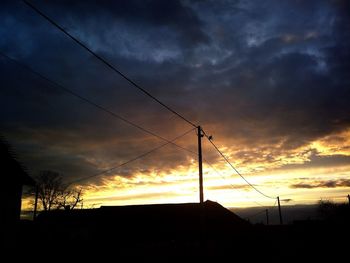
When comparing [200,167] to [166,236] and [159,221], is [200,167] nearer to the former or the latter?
[166,236]

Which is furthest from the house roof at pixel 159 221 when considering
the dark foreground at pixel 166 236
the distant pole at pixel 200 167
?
the distant pole at pixel 200 167

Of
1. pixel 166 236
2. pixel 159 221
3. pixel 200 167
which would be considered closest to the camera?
pixel 200 167

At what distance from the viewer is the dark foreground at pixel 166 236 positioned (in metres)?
23.2

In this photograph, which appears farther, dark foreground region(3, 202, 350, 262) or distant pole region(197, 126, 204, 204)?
dark foreground region(3, 202, 350, 262)

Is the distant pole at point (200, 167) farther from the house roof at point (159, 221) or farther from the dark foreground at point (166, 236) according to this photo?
the house roof at point (159, 221)

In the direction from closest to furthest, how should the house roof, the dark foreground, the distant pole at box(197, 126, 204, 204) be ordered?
the distant pole at box(197, 126, 204, 204)
the dark foreground
the house roof

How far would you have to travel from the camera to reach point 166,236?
120 feet

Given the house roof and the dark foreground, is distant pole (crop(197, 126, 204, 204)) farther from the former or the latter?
the house roof

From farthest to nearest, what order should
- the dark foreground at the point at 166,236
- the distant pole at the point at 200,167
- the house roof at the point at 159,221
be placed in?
1. the house roof at the point at 159,221
2. the dark foreground at the point at 166,236
3. the distant pole at the point at 200,167

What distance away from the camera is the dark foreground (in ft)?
76.1

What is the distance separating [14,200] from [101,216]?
27099 mm

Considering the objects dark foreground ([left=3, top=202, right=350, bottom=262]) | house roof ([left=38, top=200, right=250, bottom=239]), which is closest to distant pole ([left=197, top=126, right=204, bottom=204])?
dark foreground ([left=3, top=202, right=350, bottom=262])

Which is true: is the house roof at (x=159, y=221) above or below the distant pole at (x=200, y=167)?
below

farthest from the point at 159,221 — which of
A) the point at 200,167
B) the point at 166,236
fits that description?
the point at 200,167
